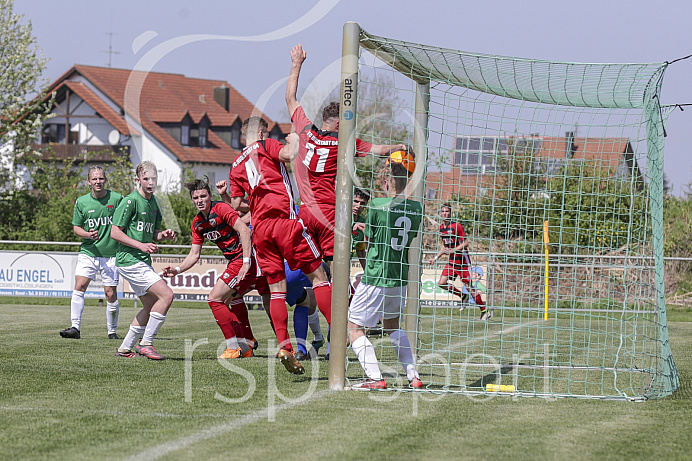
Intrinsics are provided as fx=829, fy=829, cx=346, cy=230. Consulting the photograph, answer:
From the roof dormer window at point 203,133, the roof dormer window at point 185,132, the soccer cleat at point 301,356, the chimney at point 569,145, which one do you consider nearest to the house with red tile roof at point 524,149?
the chimney at point 569,145

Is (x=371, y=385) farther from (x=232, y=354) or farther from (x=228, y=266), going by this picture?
(x=228, y=266)

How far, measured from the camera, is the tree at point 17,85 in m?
34.3

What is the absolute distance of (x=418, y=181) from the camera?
7.35m

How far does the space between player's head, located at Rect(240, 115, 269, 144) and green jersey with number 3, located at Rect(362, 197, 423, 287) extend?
60.2 inches

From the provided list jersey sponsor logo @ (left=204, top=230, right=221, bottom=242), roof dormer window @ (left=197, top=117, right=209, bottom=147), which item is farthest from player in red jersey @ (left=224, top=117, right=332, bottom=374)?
roof dormer window @ (left=197, top=117, right=209, bottom=147)

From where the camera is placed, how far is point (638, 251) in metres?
7.91

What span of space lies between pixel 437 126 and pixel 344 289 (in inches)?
72.8

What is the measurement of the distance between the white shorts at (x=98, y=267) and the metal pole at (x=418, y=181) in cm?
511

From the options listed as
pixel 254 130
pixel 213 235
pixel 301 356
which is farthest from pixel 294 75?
pixel 301 356

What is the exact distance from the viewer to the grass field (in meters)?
4.24

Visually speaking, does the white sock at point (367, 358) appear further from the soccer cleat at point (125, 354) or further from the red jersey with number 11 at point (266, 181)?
the soccer cleat at point (125, 354)

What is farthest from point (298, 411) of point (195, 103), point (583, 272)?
point (195, 103)

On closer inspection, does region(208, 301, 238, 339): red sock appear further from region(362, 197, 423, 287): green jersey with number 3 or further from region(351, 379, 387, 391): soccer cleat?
region(351, 379, 387, 391): soccer cleat

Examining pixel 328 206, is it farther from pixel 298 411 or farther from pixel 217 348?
pixel 217 348
